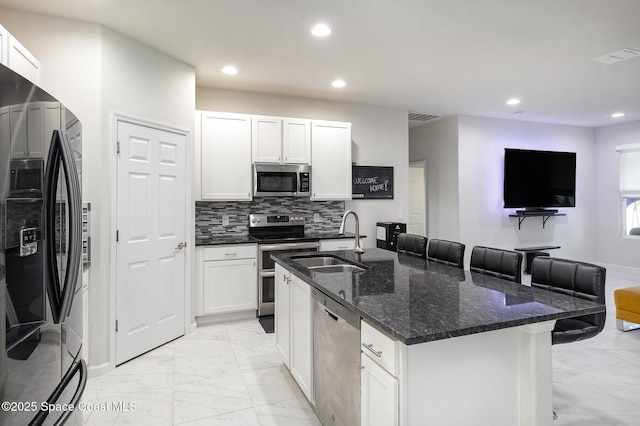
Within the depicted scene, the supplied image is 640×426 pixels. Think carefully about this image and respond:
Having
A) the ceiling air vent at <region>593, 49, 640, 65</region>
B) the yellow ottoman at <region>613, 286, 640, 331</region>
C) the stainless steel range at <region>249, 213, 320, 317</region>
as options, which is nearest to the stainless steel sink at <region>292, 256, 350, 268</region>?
the stainless steel range at <region>249, 213, 320, 317</region>

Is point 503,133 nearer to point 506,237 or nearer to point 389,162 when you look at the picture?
point 506,237

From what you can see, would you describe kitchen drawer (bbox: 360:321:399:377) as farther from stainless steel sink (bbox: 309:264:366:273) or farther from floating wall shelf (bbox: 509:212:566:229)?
floating wall shelf (bbox: 509:212:566:229)

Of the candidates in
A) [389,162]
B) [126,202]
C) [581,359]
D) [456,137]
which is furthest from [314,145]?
[581,359]

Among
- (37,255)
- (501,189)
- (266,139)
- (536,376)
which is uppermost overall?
(266,139)

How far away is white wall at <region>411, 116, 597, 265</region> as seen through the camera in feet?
20.0

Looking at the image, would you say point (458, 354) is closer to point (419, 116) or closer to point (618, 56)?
point (618, 56)

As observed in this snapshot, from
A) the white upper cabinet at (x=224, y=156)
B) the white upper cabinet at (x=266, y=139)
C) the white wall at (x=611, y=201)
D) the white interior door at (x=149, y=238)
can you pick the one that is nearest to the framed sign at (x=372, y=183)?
the white upper cabinet at (x=266, y=139)

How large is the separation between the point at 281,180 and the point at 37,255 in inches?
133

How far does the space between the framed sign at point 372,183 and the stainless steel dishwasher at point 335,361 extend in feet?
10.7

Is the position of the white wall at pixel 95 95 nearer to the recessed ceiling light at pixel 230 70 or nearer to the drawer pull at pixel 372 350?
the recessed ceiling light at pixel 230 70

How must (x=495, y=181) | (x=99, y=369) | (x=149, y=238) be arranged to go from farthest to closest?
(x=495, y=181) → (x=149, y=238) → (x=99, y=369)

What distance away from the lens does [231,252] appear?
407 cm

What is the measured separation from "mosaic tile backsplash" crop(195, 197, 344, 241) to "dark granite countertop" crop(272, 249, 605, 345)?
2350 mm

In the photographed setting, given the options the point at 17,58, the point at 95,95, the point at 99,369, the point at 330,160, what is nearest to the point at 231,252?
the point at 99,369
